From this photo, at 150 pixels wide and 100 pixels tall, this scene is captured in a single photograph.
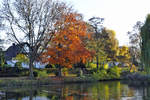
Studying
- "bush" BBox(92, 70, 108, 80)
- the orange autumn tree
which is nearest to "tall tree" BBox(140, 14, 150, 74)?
the orange autumn tree

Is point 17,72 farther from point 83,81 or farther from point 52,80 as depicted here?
point 83,81

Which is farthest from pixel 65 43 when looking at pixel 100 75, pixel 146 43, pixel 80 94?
pixel 146 43

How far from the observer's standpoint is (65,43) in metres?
38.6

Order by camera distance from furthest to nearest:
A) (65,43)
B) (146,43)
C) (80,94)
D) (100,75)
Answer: (100,75) → (65,43) → (80,94) → (146,43)

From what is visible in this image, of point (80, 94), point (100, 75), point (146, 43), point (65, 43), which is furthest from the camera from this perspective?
point (100, 75)

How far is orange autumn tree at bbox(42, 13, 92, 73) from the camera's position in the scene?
38.2 metres

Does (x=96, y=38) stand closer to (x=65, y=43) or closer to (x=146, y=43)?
(x=65, y=43)

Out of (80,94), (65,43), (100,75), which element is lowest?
(80,94)

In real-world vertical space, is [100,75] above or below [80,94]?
above

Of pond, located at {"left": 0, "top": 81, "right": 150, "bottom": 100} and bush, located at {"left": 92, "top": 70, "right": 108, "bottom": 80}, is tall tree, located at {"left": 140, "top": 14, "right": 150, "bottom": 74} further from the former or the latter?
bush, located at {"left": 92, "top": 70, "right": 108, "bottom": 80}

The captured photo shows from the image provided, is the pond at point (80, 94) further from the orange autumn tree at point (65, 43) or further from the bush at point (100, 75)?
the bush at point (100, 75)

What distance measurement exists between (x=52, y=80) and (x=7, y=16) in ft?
39.3

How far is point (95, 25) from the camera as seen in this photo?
179 feet

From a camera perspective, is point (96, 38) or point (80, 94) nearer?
point (80, 94)
